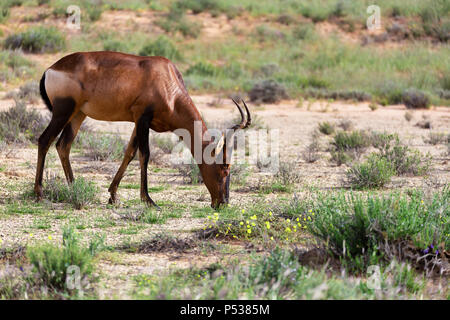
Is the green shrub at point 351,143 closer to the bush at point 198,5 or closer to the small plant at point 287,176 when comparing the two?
the small plant at point 287,176

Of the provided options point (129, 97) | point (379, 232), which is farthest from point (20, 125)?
point (379, 232)

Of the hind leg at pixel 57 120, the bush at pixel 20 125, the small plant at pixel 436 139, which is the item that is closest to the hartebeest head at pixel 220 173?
the hind leg at pixel 57 120

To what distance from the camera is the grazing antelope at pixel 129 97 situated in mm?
7730

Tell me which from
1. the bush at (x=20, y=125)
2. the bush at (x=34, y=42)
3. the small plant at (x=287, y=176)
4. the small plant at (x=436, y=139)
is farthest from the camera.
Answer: the bush at (x=34, y=42)

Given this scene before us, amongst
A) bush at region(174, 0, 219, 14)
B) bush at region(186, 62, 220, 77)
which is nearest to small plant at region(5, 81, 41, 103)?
bush at region(186, 62, 220, 77)

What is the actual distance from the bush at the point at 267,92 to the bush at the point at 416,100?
4011 mm

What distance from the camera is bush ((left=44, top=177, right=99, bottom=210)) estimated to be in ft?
25.5

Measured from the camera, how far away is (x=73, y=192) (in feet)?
25.5

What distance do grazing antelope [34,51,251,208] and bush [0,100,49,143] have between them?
4.55 metres

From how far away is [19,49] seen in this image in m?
22.0

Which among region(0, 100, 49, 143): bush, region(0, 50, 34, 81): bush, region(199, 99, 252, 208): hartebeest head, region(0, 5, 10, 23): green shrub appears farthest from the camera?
region(0, 5, 10, 23): green shrub

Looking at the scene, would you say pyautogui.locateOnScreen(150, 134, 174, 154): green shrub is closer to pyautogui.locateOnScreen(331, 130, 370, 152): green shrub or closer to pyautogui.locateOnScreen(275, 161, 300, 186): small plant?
pyautogui.locateOnScreen(275, 161, 300, 186): small plant
